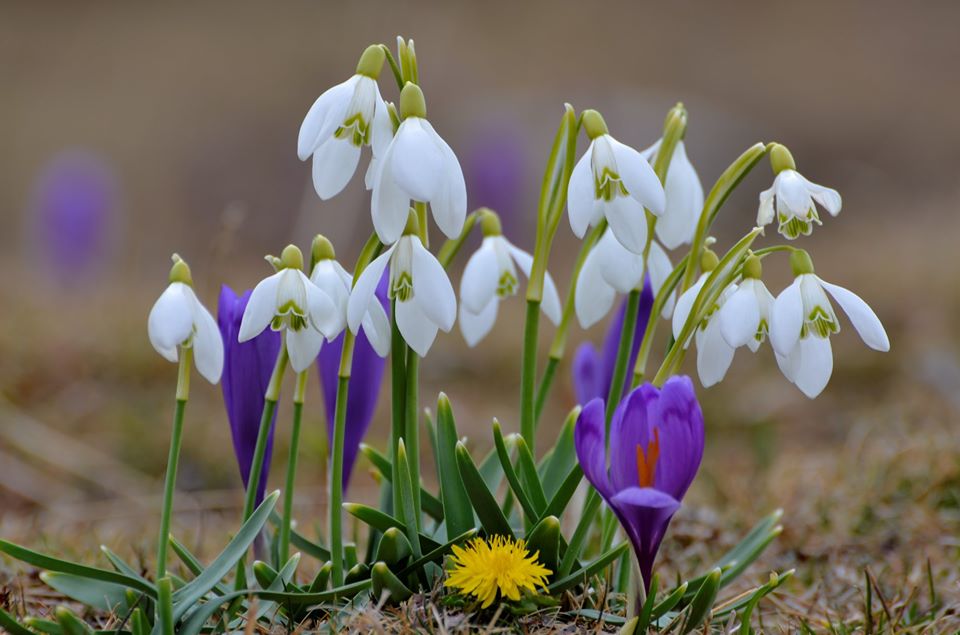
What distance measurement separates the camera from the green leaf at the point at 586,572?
3.79ft

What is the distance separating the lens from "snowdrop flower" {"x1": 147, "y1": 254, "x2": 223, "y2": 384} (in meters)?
1.07

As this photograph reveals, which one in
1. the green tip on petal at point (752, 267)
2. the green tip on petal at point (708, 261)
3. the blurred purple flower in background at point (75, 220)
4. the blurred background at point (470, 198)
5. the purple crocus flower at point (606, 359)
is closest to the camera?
the green tip on petal at point (752, 267)

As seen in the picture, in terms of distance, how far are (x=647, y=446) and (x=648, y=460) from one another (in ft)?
0.05

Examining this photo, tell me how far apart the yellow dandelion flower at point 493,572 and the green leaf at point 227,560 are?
9.2 inches

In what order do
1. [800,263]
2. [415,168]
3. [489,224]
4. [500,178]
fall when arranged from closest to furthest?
Result: [415,168]
[800,263]
[489,224]
[500,178]

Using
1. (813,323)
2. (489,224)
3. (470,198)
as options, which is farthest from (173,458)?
(470,198)

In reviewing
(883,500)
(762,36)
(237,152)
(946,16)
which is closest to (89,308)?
(883,500)

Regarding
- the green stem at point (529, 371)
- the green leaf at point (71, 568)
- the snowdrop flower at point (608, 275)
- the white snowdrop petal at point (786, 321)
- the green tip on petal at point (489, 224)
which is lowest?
the green leaf at point (71, 568)

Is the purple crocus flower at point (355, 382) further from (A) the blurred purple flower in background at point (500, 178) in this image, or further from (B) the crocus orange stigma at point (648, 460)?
(A) the blurred purple flower in background at point (500, 178)

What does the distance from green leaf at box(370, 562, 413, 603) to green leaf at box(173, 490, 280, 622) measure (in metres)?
Answer: 0.15

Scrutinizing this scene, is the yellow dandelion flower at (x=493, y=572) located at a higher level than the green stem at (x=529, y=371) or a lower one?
lower

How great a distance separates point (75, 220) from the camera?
5879 mm

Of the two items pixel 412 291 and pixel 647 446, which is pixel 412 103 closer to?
pixel 412 291

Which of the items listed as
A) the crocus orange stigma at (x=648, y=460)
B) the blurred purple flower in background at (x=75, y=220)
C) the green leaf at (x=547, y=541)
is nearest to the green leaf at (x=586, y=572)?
the green leaf at (x=547, y=541)
